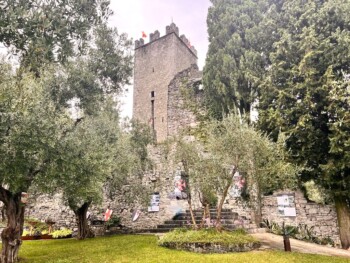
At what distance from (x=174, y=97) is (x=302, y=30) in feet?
32.2

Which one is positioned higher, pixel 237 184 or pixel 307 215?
pixel 237 184

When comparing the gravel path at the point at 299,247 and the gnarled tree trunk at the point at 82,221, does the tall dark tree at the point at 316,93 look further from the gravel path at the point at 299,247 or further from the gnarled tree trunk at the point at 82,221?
the gnarled tree trunk at the point at 82,221

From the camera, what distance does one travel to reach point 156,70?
1149 inches

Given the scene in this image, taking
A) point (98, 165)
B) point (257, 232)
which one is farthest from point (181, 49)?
point (98, 165)

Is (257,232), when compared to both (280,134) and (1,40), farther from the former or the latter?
(1,40)

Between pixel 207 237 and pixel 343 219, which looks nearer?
pixel 207 237

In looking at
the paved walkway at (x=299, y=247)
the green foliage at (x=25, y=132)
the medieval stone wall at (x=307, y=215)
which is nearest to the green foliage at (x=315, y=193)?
the medieval stone wall at (x=307, y=215)

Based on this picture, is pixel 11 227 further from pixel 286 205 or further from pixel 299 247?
pixel 286 205

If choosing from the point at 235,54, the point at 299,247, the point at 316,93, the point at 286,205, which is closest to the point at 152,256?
the point at 299,247

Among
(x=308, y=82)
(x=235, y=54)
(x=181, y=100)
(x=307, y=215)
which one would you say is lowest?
(x=307, y=215)

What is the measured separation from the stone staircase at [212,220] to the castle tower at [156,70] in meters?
12.6

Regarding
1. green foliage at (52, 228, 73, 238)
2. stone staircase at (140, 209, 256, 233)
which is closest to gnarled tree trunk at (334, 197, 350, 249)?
stone staircase at (140, 209, 256, 233)

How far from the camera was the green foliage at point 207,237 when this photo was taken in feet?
32.4

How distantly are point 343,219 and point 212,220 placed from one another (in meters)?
5.90
